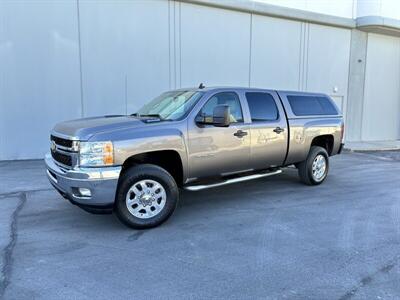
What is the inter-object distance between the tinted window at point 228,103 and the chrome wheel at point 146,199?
149cm

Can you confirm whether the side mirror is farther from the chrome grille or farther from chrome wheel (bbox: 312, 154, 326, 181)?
chrome wheel (bbox: 312, 154, 326, 181)

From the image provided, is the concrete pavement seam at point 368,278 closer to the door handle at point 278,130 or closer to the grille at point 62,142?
the door handle at point 278,130

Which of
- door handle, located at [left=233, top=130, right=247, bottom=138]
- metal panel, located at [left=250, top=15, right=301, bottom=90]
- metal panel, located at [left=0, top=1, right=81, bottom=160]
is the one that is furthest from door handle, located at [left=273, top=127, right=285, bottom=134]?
metal panel, located at [left=250, top=15, right=301, bottom=90]

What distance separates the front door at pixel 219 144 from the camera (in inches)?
224

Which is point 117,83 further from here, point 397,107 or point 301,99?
point 397,107

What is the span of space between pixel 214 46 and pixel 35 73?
5.98m

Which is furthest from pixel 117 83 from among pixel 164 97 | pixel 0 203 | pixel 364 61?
pixel 364 61


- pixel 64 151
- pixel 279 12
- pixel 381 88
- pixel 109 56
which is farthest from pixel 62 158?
pixel 381 88

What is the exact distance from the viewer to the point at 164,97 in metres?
6.80

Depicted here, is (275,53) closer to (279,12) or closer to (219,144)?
(279,12)

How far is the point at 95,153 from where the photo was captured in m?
4.79

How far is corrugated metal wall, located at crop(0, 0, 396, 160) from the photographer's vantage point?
1048cm

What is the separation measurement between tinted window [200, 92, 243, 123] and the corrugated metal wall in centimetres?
620

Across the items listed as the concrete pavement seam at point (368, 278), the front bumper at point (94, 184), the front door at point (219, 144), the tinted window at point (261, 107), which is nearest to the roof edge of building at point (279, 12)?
the tinted window at point (261, 107)
